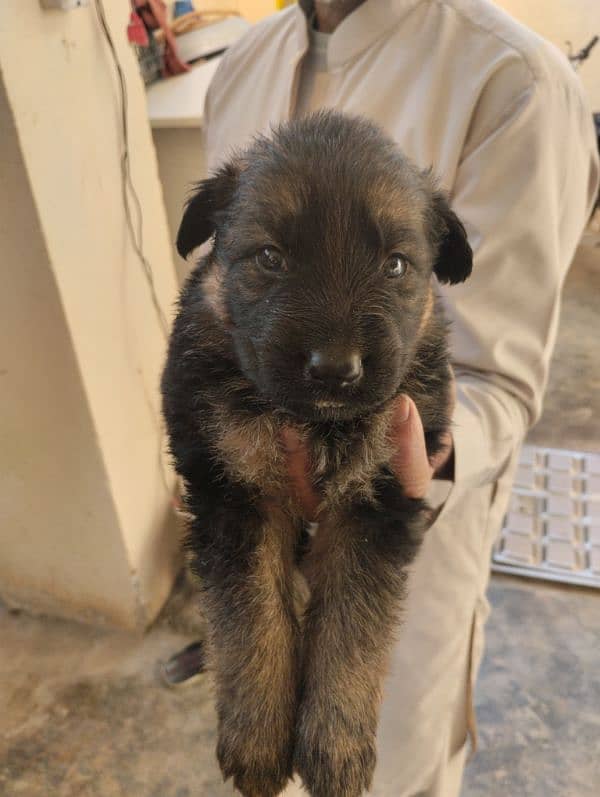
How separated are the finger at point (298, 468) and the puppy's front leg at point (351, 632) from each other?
0.05 meters

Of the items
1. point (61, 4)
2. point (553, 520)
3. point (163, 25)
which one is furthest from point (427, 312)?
point (163, 25)

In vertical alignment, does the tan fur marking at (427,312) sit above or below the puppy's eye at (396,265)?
below

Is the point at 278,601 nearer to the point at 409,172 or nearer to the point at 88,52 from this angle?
the point at 409,172

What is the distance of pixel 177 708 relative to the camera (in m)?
2.42

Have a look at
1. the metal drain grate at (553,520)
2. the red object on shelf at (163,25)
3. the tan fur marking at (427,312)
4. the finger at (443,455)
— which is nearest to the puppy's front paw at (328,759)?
the finger at (443,455)

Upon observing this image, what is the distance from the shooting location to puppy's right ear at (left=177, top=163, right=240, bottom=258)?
3.64 ft

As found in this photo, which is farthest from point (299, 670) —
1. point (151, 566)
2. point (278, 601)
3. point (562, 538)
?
point (562, 538)

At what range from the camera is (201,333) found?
112cm

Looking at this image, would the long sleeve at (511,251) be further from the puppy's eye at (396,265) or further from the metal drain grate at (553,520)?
the metal drain grate at (553,520)

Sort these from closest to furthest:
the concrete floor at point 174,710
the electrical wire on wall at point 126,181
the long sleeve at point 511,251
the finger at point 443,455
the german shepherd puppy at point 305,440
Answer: the german shepherd puppy at point 305,440 < the finger at point 443,455 < the long sleeve at point 511,251 < the electrical wire on wall at point 126,181 < the concrete floor at point 174,710

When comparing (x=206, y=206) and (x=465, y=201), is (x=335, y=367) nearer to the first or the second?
(x=206, y=206)

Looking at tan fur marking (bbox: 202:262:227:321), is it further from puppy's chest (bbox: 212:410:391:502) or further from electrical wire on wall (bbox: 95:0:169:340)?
electrical wire on wall (bbox: 95:0:169:340)

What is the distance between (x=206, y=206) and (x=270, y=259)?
24 cm

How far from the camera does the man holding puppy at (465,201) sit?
1401 millimetres
